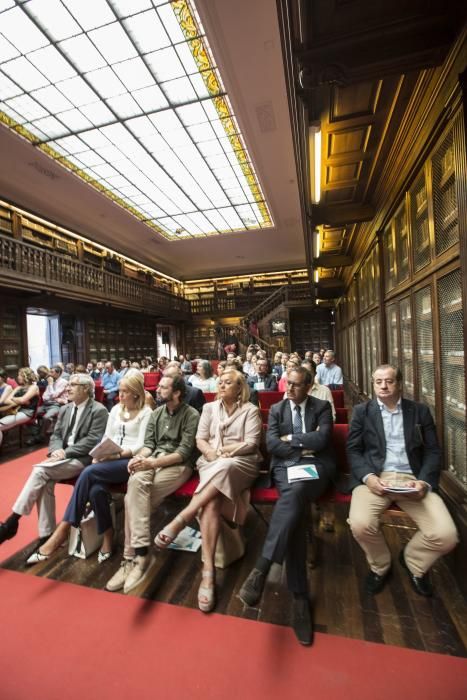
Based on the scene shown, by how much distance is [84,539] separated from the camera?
2279mm

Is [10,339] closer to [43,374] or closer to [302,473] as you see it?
[43,374]

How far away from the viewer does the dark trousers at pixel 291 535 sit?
171 centimetres

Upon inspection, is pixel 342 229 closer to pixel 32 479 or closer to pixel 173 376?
pixel 173 376

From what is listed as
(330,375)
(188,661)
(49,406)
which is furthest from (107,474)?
(330,375)

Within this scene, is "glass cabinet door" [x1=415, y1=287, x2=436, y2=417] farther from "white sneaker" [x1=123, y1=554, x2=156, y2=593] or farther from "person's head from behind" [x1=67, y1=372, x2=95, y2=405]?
"person's head from behind" [x1=67, y1=372, x2=95, y2=405]

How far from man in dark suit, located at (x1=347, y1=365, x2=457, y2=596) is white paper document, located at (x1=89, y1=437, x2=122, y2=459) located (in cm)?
163

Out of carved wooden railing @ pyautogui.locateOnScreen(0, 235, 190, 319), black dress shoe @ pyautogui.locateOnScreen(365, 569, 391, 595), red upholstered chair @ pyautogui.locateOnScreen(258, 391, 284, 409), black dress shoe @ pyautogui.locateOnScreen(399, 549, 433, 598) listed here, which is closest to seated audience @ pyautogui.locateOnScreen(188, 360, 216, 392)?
red upholstered chair @ pyautogui.locateOnScreen(258, 391, 284, 409)

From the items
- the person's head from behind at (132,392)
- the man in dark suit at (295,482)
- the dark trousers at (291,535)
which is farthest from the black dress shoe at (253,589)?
the person's head from behind at (132,392)

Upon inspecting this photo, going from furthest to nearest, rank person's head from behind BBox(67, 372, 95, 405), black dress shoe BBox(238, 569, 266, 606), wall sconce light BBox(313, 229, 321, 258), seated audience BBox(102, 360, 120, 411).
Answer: seated audience BBox(102, 360, 120, 411)
wall sconce light BBox(313, 229, 321, 258)
person's head from behind BBox(67, 372, 95, 405)
black dress shoe BBox(238, 569, 266, 606)

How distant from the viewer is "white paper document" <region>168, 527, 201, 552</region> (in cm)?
233

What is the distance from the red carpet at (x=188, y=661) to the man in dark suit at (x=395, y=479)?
441mm

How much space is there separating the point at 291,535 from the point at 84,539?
1505 mm

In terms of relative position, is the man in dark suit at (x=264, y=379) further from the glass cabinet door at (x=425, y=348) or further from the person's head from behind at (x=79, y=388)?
the person's head from behind at (x=79, y=388)

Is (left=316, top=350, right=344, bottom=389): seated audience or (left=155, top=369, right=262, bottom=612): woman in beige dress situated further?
(left=316, top=350, right=344, bottom=389): seated audience
